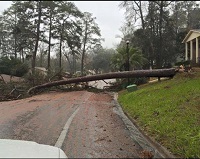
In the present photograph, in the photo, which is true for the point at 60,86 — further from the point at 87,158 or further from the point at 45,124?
the point at 87,158

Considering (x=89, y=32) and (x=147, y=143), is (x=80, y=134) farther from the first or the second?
(x=89, y=32)

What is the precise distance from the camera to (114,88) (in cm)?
2391

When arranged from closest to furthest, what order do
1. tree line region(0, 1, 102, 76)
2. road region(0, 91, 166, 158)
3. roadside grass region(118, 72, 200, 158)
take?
1. road region(0, 91, 166, 158)
2. roadside grass region(118, 72, 200, 158)
3. tree line region(0, 1, 102, 76)

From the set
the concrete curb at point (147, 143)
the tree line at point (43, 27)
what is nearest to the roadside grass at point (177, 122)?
the concrete curb at point (147, 143)

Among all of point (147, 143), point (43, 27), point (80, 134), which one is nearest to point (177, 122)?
point (147, 143)

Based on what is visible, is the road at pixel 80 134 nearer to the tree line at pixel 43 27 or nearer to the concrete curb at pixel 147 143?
the concrete curb at pixel 147 143

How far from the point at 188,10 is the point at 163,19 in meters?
12.4

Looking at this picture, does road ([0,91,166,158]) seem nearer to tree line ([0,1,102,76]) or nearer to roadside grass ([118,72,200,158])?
roadside grass ([118,72,200,158])

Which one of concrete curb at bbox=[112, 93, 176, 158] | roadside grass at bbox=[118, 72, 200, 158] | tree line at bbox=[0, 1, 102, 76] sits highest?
tree line at bbox=[0, 1, 102, 76]

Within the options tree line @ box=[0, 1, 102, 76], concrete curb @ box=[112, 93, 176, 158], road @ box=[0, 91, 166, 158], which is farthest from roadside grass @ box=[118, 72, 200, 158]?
tree line @ box=[0, 1, 102, 76]

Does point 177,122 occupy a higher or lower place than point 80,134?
higher

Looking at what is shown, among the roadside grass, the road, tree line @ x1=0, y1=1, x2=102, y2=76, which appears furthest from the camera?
tree line @ x1=0, y1=1, x2=102, y2=76

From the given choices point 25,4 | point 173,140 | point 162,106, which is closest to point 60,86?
point 162,106

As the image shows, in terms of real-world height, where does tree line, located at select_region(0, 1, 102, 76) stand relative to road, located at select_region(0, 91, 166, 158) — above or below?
above
